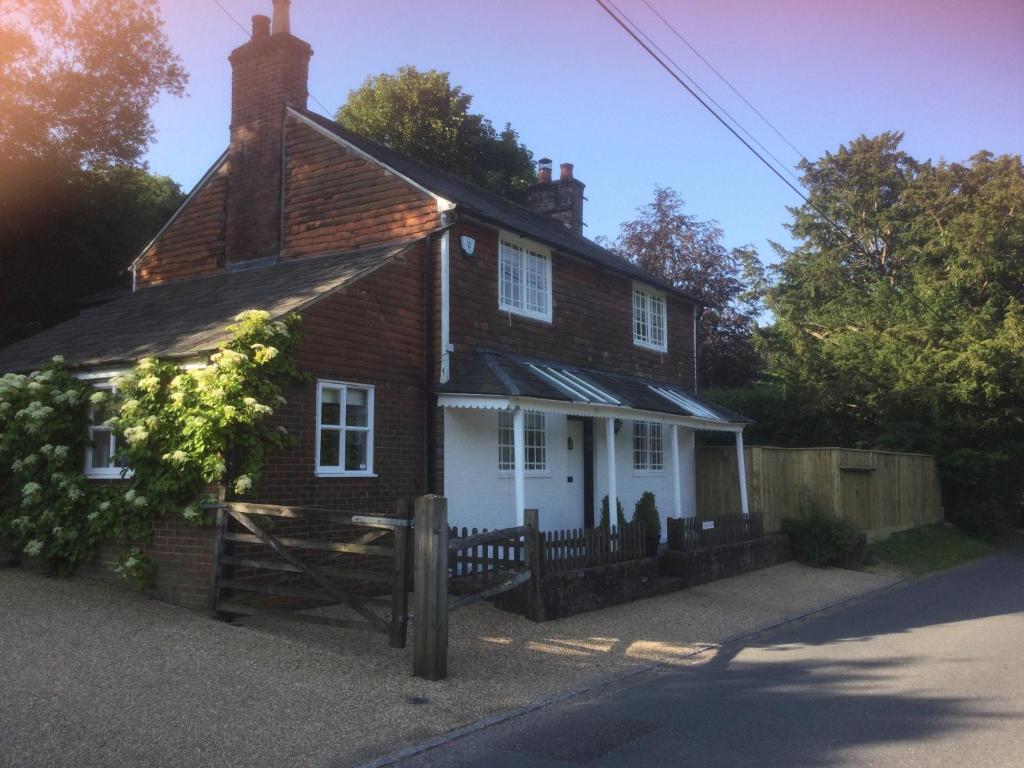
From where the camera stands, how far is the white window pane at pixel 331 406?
11023mm

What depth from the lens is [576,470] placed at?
1606cm

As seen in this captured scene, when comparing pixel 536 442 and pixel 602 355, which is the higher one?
pixel 602 355

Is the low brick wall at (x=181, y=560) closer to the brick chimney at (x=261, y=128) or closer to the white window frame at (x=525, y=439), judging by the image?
the white window frame at (x=525, y=439)

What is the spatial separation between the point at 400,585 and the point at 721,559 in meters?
8.07

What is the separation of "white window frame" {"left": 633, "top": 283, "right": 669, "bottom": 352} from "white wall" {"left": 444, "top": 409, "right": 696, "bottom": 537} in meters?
1.92

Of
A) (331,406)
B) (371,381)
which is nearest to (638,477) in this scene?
(371,381)

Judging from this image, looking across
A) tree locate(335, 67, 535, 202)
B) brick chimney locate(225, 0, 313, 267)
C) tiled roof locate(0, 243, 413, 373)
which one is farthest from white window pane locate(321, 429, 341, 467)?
tree locate(335, 67, 535, 202)

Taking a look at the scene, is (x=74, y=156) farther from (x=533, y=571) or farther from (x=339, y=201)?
(x=533, y=571)

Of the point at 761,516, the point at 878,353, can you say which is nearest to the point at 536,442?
the point at 761,516

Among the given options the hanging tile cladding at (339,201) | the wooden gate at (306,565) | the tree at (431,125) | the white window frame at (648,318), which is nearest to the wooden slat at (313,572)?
the wooden gate at (306,565)

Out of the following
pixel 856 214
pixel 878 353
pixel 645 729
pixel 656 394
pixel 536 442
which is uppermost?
pixel 856 214

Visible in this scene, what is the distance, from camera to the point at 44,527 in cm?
1051

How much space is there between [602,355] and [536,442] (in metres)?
2.86

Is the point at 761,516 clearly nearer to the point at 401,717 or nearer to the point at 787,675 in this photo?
the point at 787,675
